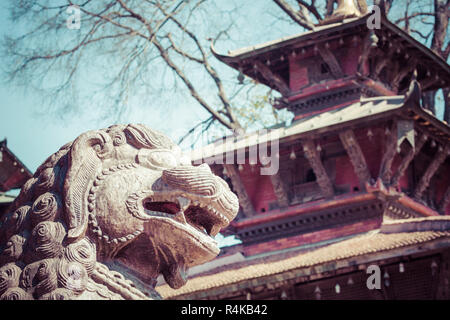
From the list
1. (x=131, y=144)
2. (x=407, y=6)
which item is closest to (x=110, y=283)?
(x=131, y=144)

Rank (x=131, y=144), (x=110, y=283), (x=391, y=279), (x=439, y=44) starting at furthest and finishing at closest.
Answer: (x=439, y=44) < (x=391, y=279) < (x=131, y=144) < (x=110, y=283)

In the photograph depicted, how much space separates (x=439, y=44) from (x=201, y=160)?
9006 mm

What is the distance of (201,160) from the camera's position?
13367 mm

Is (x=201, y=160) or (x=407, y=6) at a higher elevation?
(x=407, y=6)

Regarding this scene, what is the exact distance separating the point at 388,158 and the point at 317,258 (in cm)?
261

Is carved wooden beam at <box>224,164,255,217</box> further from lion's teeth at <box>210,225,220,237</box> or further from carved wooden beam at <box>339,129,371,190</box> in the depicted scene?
lion's teeth at <box>210,225,220,237</box>

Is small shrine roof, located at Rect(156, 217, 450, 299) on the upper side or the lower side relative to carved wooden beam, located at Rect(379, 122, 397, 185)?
lower

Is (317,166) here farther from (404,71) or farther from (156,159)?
(156,159)

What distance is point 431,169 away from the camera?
43.2ft

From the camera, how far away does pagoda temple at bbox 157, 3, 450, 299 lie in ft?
33.1

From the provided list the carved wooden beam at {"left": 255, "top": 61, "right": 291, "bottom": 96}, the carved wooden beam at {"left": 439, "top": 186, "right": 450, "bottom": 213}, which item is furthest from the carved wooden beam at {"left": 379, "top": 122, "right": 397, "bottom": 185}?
the carved wooden beam at {"left": 255, "top": 61, "right": 291, "bottom": 96}
